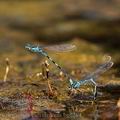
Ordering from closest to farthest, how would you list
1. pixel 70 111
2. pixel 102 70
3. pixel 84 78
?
pixel 70 111
pixel 84 78
pixel 102 70

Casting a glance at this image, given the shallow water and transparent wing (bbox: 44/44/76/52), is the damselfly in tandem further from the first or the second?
the shallow water

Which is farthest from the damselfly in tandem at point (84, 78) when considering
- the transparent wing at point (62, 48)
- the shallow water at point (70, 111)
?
the shallow water at point (70, 111)

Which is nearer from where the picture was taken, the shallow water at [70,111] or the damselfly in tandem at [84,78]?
the shallow water at [70,111]

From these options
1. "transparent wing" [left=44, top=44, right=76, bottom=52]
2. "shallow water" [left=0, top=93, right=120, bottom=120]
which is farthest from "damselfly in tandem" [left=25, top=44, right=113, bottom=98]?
"shallow water" [left=0, top=93, right=120, bottom=120]

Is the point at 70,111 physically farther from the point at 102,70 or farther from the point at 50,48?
the point at 50,48

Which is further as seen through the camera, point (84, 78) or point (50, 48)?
point (50, 48)

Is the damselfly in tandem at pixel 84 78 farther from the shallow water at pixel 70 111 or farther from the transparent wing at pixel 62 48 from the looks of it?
the shallow water at pixel 70 111

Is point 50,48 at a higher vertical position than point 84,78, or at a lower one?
higher

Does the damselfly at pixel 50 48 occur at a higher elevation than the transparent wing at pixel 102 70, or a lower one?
higher

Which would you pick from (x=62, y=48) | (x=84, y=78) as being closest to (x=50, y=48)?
(x=62, y=48)

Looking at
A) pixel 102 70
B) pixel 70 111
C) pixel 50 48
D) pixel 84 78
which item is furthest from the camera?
pixel 50 48

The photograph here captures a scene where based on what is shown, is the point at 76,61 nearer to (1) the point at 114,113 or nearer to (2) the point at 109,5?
(1) the point at 114,113
